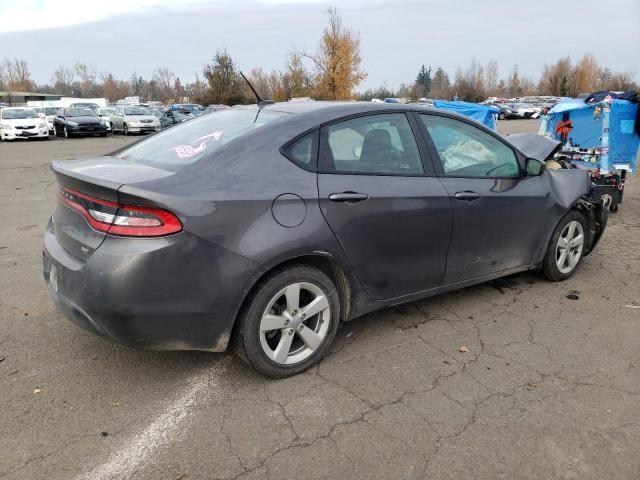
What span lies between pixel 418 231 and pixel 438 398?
1082 mm

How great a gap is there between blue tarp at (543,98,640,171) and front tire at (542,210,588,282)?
349 cm

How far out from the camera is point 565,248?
15.1 ft

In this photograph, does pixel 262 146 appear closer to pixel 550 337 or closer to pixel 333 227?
pixel 333 227

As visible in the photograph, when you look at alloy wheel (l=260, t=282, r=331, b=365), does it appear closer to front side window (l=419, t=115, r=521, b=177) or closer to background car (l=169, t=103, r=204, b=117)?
front side window (l=419, t=115, r=521, b=177)

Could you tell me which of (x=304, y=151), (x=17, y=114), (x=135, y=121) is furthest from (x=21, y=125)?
(x=304, y=151)

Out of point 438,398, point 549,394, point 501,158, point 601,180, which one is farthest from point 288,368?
point 601,180

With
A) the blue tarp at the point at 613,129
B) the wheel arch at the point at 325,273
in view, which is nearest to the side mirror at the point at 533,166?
the wheel arch at the point at 325,273

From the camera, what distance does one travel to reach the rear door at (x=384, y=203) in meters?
3.05

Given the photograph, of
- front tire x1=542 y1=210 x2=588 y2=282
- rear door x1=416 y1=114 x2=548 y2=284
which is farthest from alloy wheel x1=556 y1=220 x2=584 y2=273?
rear door x1=416 y1=114 x2=548 y2=284

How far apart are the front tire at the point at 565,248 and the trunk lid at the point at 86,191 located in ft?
11.1

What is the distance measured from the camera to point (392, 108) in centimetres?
348

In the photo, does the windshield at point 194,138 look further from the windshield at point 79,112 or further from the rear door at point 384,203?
the windshield at point 79,112

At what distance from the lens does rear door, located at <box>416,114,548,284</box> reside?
11.8 feet

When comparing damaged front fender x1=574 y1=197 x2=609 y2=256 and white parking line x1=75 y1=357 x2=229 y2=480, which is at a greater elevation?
damaged front fender x1=574 y1=197 x2=609 y2=256
